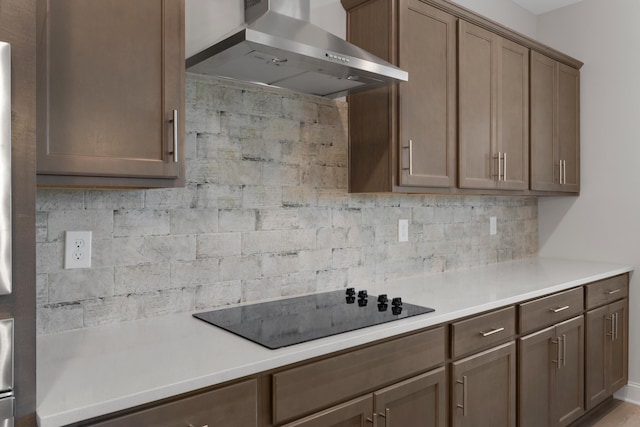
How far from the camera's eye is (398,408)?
1.76 meters

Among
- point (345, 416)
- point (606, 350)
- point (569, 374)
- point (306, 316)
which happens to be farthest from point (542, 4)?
point (345, 416)

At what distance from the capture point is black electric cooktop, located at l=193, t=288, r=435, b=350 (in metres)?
1.60

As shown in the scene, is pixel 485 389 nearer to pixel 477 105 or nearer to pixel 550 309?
pixel 550 309

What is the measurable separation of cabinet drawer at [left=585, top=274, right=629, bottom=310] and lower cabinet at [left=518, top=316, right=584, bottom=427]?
18 cm

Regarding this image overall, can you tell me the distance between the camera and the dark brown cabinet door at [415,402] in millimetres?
1703

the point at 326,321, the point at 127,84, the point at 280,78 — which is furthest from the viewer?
the point at 280,78

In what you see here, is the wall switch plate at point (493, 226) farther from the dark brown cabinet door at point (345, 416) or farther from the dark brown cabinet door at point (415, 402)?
the dark brown cabinet door at point (345, 416)

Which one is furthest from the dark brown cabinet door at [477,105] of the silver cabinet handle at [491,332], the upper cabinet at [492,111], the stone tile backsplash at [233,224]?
the silver cabinet handle at [491,332]

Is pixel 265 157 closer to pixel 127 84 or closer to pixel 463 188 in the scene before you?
pixel 127 84

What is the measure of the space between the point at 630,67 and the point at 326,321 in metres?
3.03

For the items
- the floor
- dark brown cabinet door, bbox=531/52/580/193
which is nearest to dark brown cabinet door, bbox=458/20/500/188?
dark brown cabinet door, bbox=531/52/580/193

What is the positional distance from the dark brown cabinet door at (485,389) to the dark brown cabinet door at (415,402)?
3.5 inches

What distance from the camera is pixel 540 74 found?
3.18m

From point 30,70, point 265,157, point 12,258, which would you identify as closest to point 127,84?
point 30,70
